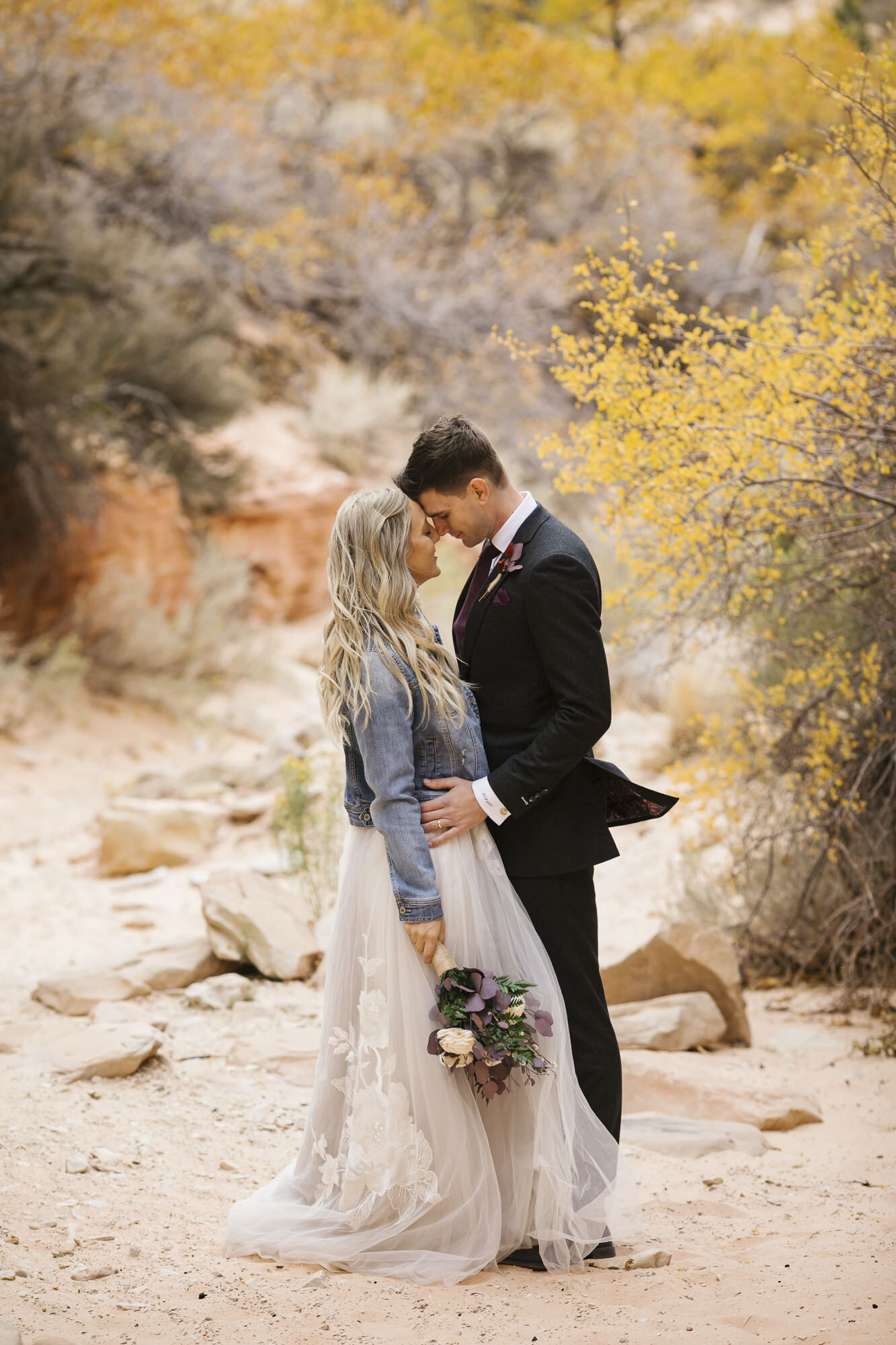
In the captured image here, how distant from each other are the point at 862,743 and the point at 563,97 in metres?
14.1

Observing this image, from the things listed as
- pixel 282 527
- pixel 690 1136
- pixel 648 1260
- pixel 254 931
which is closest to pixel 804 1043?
pixel 690 1136

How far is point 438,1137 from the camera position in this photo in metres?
2.46

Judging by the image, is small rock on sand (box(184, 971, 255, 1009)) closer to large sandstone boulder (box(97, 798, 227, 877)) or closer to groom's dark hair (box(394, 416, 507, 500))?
large sandstone boulder (box(97, 798, 227, 877))

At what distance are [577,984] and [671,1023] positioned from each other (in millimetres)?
1740

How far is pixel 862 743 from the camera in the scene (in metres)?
4.43

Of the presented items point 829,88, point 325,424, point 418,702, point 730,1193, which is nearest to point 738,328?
point 829,88

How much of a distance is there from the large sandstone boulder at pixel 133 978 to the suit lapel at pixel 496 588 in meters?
2.44

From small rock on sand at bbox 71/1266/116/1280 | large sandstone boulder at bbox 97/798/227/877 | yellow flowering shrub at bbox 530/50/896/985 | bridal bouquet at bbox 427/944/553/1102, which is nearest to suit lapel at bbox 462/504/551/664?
bridal bouquet at bbox 427/944/553/1102

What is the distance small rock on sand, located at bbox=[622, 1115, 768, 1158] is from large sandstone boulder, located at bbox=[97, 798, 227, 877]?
360 centimetres

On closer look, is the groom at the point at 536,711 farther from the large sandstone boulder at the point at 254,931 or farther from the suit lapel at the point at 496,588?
the large sandstone boulder at the point at 254,931

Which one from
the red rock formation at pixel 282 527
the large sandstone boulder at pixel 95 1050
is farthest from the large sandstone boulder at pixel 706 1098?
the red rock formation at pixel 282 527

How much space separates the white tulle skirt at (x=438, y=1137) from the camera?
8.04 ft

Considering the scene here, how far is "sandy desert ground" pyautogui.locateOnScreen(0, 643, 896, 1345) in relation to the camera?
2150mm

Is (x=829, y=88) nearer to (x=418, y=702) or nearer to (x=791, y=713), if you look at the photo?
(x=791, y=713)
